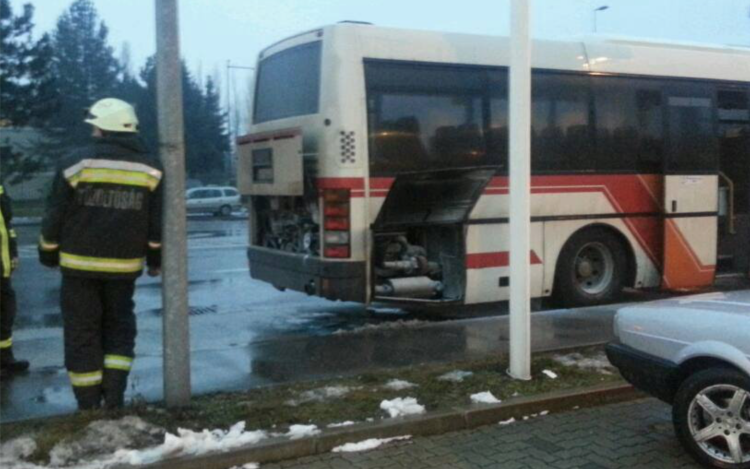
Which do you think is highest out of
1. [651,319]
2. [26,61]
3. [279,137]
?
[26,61]

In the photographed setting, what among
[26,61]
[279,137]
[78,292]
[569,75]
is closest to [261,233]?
[279,137]

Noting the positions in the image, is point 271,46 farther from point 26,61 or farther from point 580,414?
point 26,61

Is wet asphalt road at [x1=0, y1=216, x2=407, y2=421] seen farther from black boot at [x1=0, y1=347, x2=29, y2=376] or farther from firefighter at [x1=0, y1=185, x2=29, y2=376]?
firefighter at [x1=0, y1=185, x2=29, y2=376]

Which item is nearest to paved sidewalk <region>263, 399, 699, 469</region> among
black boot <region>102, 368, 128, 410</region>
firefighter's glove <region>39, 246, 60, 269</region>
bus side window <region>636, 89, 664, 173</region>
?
black boot <region>102, 368, 128, 410</region>

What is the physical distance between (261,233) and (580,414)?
518 centimetres

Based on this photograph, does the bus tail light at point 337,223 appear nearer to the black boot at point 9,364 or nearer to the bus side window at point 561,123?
the bus side window at point 561,123

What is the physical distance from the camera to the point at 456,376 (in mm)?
6621

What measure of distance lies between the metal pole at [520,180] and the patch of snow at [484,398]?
552 millimetres

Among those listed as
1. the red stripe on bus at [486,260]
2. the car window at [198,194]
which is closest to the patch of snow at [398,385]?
the red stripe on bus at [486,260]

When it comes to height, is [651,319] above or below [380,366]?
above

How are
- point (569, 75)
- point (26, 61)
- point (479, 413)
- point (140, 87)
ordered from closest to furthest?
point (479, 413), point (569, 75), point (26, 61), point (140, 87)

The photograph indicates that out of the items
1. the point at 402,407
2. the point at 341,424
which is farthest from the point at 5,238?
the point at 402,407

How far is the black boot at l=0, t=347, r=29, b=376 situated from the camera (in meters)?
6.75

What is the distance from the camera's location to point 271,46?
388 inches
